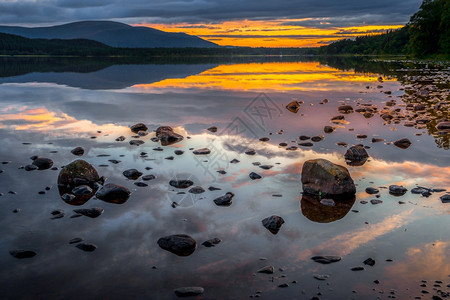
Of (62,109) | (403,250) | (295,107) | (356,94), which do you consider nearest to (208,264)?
(403,250)

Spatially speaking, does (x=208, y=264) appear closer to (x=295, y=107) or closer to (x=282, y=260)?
(x=282, y=260)

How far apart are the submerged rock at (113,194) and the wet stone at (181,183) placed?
1.31 meters

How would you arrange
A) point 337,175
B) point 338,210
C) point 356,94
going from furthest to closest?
point 356,94, point 337,175, point 338,210

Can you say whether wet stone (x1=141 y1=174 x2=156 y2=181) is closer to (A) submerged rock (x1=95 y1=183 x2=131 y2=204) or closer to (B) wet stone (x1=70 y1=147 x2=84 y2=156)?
(A) submerged rock (x1=95 y1=183 x2=131 y2=204)

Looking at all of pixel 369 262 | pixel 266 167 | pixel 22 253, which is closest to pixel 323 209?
pixel 369 262

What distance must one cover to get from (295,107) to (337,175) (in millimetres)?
16517

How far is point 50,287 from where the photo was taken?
6.18 m

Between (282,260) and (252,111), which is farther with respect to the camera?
(252,111)

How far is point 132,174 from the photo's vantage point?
38.4ft

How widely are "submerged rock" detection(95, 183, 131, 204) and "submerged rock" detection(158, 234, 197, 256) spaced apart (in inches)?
105

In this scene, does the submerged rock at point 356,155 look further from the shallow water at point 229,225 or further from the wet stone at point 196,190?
the wet stone at point 196,190

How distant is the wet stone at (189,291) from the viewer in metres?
5.97

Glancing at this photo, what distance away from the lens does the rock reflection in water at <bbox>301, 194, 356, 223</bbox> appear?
8.76 metres

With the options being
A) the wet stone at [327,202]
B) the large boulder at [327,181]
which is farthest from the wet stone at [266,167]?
the wet stone at [327,202]
